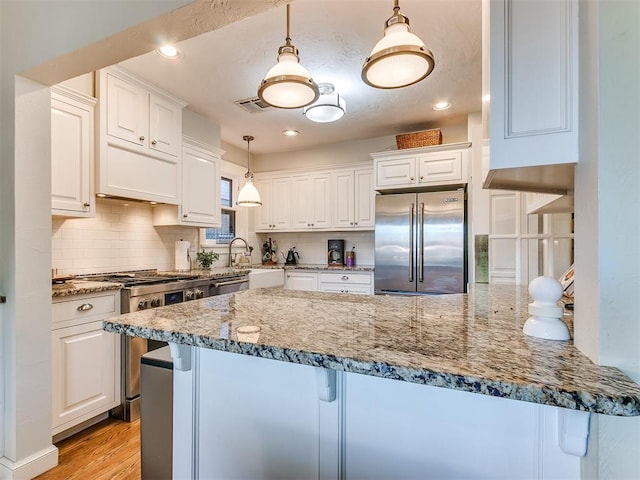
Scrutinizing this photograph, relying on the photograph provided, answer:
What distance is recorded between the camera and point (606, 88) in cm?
59

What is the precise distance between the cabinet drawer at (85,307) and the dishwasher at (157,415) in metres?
1.07

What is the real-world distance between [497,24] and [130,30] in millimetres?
1378

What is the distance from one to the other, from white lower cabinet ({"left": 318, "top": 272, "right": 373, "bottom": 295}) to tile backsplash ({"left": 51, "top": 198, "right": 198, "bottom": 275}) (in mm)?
1760

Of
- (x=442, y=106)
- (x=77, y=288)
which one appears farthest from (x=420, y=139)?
(x=77, y=288)

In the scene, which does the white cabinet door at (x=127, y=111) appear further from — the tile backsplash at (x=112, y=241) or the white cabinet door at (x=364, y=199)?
the white cabinet door at (x=364, y=199)

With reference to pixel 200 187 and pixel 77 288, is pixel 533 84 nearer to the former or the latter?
pixel 77 288

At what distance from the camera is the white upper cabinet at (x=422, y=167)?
3357 mm

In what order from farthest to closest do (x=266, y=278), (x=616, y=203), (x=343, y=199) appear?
(x=343, y=199), (x=266, y=278), (x=616, y=203)

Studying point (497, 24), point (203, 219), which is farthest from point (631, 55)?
point (203, 219)

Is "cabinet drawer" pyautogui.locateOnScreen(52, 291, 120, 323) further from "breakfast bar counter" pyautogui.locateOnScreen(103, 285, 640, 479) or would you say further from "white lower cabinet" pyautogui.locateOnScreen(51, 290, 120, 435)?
"breakfast bar counter" pyautogui.locateOnScreen(103, 285, 640, 479)

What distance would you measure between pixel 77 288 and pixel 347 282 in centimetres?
271

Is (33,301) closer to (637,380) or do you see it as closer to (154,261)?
(154,261)

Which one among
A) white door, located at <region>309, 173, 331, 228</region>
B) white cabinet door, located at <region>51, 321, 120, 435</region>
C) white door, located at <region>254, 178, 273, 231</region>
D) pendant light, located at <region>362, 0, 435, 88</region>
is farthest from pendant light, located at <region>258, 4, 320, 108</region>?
white door, located at <region>254, 178, 273, 231</region>

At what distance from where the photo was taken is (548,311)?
79 centimetres
